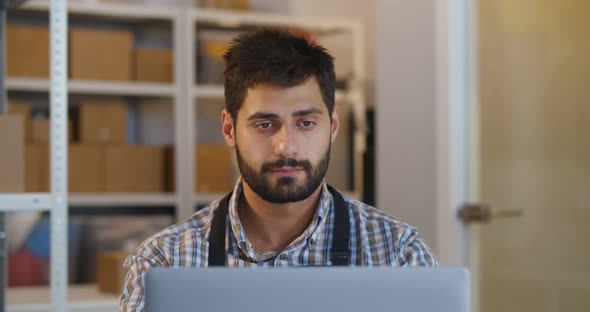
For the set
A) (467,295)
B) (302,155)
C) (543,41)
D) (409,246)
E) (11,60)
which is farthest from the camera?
(11,60)

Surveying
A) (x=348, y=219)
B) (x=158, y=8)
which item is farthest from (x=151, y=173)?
(x=348, y=219)

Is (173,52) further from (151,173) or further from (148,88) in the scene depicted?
(151,173)

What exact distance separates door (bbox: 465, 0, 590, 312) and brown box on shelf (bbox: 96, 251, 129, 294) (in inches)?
52.7

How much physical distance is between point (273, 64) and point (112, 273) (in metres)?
1.63

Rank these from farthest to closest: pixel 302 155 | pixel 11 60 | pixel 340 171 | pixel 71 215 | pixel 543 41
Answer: pixel 340 171 < pixel 71 215 < pixel 11 60 < pixel 543 41 < pixel 302 155

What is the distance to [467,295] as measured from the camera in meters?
1.11

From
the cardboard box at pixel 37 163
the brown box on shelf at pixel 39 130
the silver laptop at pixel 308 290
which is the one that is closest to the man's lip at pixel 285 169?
the silver laptop at pixel 308 290

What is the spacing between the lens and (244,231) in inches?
59.7

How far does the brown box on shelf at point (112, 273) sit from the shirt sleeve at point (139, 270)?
1.37m

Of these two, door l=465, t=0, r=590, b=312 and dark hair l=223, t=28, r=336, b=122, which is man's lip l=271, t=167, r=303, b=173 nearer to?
dark hair l=223, t=28, r=336, b=122

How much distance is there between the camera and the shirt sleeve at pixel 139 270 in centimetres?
144

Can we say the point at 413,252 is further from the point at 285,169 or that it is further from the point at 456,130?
the point at 456,130

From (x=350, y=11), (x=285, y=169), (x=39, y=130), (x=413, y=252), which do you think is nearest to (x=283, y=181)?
(x=285, y=169)

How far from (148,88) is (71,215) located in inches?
30.0
